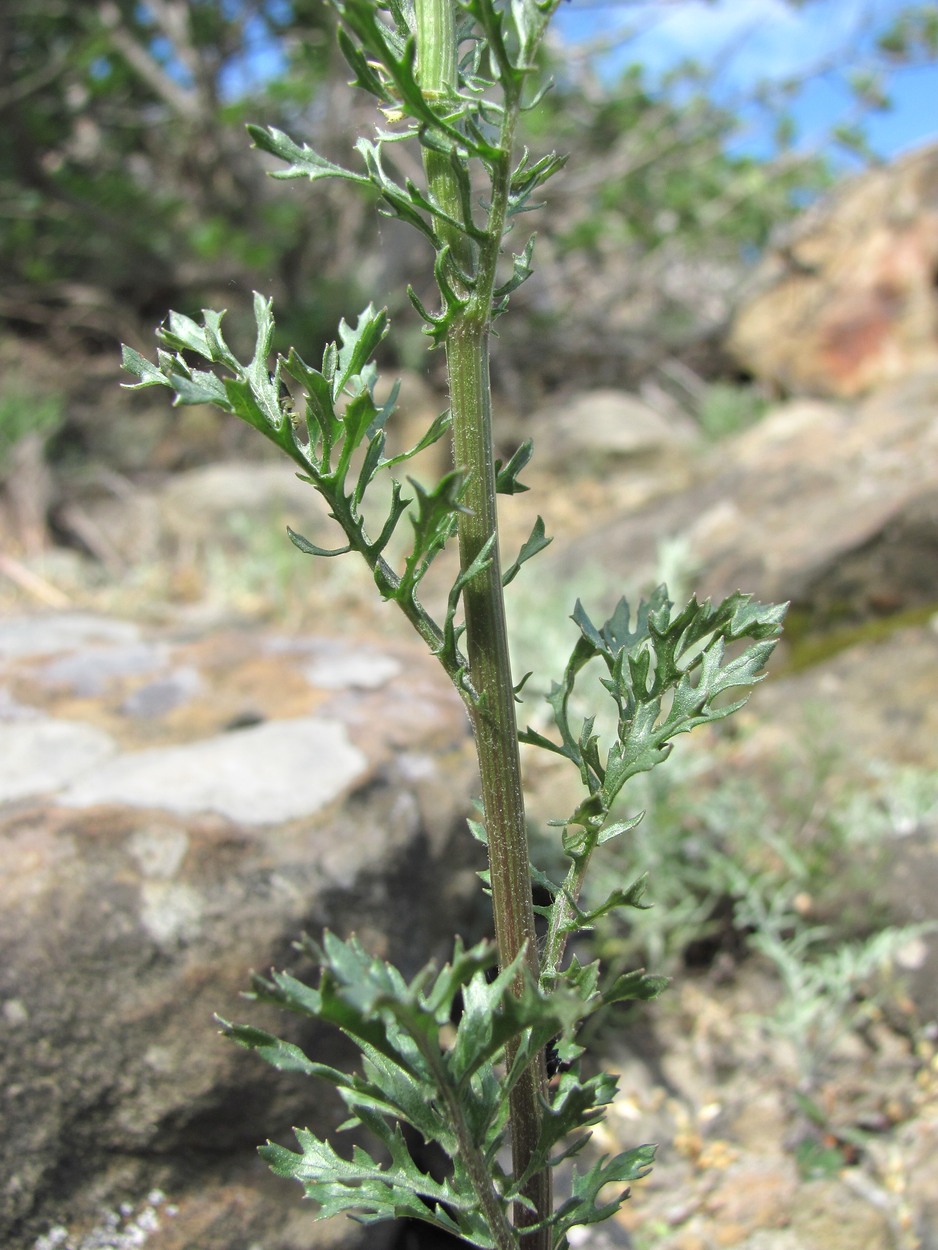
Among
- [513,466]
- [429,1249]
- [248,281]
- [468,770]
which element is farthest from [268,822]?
[248,281]

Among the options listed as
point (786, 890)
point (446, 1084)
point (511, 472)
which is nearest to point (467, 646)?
point (511, 472)

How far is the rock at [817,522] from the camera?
13.0 ft

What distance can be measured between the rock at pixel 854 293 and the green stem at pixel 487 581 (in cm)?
718

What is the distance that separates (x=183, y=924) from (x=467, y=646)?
1.03 m

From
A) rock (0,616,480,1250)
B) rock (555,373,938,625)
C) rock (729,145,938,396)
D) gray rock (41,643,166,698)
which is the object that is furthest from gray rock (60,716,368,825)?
rock (729,145,938,396)

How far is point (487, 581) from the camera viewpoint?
2.87ft

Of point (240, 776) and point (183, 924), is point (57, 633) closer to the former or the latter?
point (240, 776)

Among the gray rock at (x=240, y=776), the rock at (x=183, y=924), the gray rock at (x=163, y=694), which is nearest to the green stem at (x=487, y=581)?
the rock at (x=183, y=924)

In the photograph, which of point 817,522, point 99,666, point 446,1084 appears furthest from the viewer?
point 817,522

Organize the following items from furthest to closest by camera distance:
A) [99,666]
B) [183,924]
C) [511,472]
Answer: [99,666] < [183,924] < [511,472]

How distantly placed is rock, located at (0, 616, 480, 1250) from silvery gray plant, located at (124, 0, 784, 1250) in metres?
0.71

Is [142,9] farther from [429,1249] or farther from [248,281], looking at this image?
[429,1249]

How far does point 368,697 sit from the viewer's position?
239 centimetres

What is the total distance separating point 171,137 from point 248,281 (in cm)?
179
